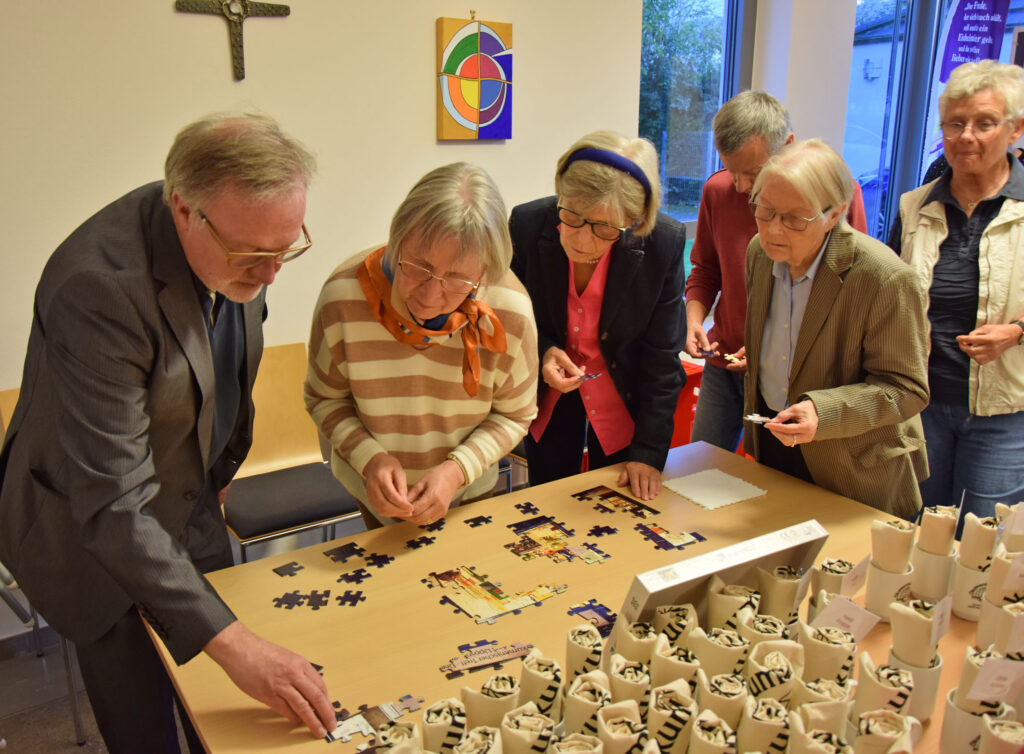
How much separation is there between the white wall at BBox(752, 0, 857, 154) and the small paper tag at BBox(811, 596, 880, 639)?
4.87 metres

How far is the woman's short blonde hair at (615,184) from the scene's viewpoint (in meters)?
2.29

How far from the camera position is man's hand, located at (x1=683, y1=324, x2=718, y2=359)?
3107 mm

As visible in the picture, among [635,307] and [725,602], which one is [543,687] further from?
[635,307]

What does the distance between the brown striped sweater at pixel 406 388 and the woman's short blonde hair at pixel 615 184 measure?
308 mm

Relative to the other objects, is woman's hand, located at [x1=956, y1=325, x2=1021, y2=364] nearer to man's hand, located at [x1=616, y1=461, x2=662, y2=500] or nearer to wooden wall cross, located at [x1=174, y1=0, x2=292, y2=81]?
man's hand, located at [x1=616, y1=461, x2=662, y2=500]

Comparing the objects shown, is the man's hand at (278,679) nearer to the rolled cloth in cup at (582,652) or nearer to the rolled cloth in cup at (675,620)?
the rolled cloth in cup at (582,652)

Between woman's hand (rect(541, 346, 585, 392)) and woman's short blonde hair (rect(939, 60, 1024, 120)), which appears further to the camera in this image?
woman's short blonde hair (rect(939, 60, 1024, 120))

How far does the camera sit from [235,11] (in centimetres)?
362

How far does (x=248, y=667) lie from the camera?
1498 mm

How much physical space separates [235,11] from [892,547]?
3363 millimetres

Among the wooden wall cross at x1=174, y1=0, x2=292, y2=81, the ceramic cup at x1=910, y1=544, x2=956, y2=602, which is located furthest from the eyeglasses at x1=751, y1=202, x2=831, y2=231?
the wooden wall cross at x1=174, y1=0, x2=292, y2=81

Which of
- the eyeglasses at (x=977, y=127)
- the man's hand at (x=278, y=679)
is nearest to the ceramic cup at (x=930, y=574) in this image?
the man's hand at (x=278, y=679)

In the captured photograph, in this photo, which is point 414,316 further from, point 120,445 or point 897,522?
point 897,522

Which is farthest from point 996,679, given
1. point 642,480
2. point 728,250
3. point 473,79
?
point 473,79
